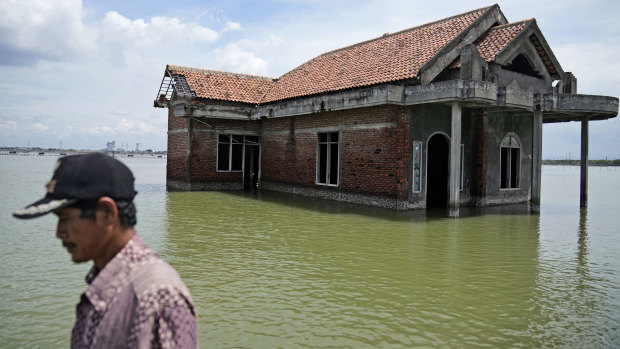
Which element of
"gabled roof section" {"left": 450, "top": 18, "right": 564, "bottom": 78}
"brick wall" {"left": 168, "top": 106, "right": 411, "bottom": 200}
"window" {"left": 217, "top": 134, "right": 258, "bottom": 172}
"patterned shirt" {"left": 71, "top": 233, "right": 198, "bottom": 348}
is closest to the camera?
"patterned shirt" {"left": 71, "top": 233, "right": 198, "bottom": 348}

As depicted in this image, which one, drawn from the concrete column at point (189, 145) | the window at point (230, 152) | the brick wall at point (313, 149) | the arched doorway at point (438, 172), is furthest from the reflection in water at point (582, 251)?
the concrete column at point (189, 145)

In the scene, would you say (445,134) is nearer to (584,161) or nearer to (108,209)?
(584,161)

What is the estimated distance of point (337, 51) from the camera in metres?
21.4

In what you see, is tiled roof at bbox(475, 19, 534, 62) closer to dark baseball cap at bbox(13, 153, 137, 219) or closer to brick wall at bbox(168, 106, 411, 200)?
brick wall at bbox(168, 106, 411, 200)

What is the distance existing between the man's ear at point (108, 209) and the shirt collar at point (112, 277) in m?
0.11

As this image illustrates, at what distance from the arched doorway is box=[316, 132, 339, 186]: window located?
3.20 meters

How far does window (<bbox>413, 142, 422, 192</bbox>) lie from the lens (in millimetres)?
13953

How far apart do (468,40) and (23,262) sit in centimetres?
1349

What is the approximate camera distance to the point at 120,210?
1697 millimetres

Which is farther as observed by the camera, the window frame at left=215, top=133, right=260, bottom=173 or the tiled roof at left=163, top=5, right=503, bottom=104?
the window frame at left=215, top=133, right=260, bottom=173

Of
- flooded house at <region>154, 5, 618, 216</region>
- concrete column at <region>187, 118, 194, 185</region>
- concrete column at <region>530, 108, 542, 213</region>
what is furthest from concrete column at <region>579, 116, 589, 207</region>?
concrete column at <region>187, 118, 194, 185</region>

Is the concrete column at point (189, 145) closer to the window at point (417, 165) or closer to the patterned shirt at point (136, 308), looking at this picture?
the window at point (417, 165)

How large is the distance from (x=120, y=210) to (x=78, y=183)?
17cm

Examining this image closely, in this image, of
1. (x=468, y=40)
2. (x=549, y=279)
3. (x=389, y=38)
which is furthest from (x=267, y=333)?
(x=389, y=38)
